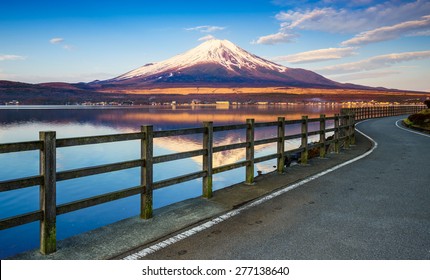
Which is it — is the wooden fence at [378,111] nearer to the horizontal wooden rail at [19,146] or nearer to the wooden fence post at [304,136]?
the wooden fence post at [304,136]

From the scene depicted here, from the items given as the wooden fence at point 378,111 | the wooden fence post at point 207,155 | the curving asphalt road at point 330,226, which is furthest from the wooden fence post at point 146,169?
the wooden fence at point 378,111

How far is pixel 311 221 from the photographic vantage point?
579 cm

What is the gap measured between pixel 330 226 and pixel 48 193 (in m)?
4.01

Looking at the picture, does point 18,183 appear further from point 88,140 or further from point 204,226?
point 204,226

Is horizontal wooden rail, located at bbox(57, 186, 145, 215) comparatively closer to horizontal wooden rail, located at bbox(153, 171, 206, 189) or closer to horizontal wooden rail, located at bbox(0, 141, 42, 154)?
horizontal wooden rail, located at bbox(153, 171, 206, 189)

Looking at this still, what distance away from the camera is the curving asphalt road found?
179 inches

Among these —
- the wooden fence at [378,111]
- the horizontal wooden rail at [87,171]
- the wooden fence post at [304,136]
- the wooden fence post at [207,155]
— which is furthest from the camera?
the wooden fence at [378,111]

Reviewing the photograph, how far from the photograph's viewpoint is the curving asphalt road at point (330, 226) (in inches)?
179

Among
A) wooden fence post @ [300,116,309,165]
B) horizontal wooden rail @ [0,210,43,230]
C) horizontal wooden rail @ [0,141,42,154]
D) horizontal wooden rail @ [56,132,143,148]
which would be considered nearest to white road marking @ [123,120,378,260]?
horizontal wooden rail @ [0,210,43,230]

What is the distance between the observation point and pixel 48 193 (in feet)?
14.9

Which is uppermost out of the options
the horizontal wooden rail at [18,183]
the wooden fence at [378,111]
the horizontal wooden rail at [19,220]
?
the wooden fence at [378,111]

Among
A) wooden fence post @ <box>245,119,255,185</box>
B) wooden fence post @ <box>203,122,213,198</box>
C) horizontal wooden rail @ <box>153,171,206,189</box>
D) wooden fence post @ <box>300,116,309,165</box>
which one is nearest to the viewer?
horizontal wooden rail @ <box>153,171,206,189</box>

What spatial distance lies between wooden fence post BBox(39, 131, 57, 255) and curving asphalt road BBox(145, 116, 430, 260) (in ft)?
4.16

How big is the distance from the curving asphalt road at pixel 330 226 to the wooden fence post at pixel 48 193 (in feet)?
4.16
